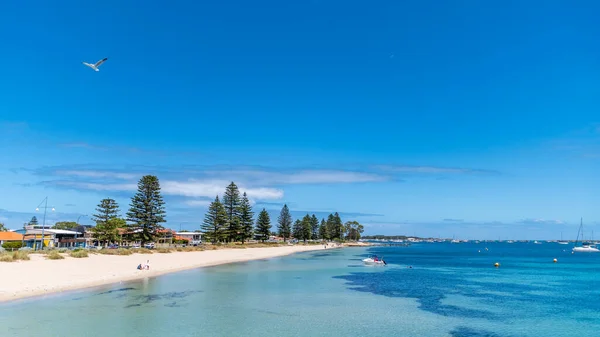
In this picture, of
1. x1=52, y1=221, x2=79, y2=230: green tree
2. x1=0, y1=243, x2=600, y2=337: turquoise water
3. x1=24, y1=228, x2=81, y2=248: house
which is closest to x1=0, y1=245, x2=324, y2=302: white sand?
x1=0, y1=243, x2=600, y2=337: turquoise water

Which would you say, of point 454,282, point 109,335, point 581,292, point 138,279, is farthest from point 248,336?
point 581,292

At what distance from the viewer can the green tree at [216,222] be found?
3275 inches

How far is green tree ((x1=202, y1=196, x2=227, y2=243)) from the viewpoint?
83.2 meters

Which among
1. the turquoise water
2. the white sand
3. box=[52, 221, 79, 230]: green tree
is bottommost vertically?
the turquoise water

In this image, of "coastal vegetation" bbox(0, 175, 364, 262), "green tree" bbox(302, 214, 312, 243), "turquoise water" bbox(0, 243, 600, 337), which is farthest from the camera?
"green tree" bbox(302, 214, 312, 243)

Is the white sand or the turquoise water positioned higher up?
the white sand

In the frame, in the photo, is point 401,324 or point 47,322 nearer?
point 47,322

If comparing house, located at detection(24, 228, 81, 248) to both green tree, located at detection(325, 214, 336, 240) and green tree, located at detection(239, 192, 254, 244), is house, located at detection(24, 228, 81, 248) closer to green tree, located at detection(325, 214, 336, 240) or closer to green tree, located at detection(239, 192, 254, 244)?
green tree, located at detection(239, 192, 254, 244)

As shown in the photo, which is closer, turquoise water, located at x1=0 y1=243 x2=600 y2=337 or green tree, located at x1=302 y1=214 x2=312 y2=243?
turquoise water, located at x1=0 y1=243 x2=600 y2=337

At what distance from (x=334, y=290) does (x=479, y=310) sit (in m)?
10.4

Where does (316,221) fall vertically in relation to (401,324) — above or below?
above

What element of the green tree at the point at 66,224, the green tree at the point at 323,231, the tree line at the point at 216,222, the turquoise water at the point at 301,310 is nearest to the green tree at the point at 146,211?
the tree line at the point at 216,222

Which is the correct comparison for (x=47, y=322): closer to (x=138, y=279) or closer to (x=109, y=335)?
(x=109, y=335)

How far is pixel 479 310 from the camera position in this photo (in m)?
23.5
